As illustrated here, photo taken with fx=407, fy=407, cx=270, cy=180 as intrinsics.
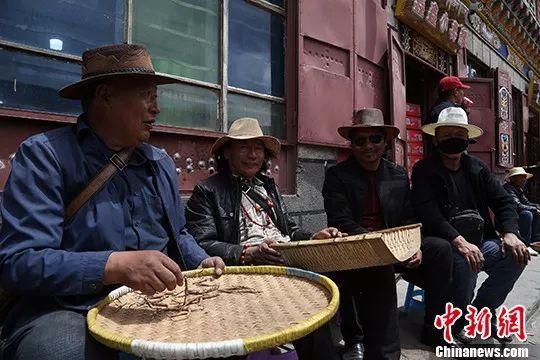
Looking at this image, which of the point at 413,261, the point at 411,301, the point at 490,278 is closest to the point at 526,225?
the point at 411,301

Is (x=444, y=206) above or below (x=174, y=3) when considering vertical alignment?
below

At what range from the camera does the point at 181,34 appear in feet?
11.4

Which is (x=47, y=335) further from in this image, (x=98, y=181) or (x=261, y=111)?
(x=261, y=111)

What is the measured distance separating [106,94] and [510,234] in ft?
8.92

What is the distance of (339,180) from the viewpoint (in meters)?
2.79

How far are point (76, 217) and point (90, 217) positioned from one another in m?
0.05

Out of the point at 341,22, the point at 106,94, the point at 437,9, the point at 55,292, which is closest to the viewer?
the point at 55,292

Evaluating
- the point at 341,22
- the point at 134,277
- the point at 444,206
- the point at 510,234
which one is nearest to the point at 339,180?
the point at 444,206

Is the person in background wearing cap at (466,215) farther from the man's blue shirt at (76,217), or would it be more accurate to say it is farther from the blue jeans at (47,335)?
the blue jeans at (47,335)

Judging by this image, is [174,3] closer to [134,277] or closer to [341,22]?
[341,22]

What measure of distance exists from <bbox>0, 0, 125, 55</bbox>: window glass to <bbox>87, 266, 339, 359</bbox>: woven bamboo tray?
6.36ft

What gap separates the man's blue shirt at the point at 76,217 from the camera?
1.25 meters

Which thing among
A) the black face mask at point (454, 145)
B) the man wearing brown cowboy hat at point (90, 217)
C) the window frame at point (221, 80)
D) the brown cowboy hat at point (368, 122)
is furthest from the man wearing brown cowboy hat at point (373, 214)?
the window frame at point (221, 80)

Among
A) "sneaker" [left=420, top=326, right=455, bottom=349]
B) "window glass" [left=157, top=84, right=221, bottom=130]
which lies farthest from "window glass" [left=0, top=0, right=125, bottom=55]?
"sneaker" [left=420, top=326, right=455, bottom=349]
